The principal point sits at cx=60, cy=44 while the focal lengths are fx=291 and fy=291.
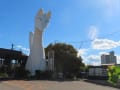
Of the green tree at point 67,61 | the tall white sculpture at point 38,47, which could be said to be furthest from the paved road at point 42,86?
Answer: the green tree at point 67,61

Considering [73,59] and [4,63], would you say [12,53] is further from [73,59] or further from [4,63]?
[73,59]

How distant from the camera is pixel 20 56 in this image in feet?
173

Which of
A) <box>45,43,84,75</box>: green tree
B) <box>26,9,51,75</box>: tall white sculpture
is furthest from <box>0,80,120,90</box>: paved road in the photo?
<box>45,43,84,75</box>: green tree

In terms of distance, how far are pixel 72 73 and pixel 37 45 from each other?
28.0 feet

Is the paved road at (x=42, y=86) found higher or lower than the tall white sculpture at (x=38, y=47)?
lower

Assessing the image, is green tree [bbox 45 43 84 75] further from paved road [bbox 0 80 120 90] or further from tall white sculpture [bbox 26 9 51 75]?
paved road [bbox 0 80 120 90]

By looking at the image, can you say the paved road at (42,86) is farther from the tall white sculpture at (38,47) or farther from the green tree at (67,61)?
the green tree at (67,61)

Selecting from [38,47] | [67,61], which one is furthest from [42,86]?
[67,61]

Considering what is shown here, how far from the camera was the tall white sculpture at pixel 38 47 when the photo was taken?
155 feet

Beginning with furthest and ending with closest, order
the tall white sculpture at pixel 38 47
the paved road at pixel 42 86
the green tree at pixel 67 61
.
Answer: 1. the green tree at pixel 67 61
2. the tall white sculpture at pixel 38 47
3. the paved road at pixel 42 86

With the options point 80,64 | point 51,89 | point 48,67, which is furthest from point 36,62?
point 51,89

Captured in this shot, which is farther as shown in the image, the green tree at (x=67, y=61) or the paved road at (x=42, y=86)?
the green tree at (x=67, y=61)

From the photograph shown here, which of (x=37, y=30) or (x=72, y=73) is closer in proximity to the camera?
(x=37, y=30)

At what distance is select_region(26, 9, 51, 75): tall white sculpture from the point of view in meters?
47.3
